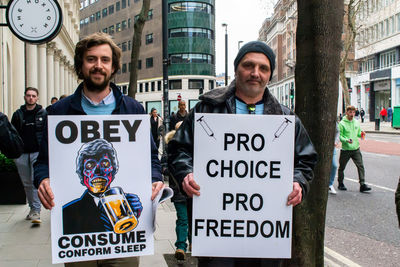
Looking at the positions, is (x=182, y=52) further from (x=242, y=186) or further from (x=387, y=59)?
(x=242, y=186)

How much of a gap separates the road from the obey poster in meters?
3.12

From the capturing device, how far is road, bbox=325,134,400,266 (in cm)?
522

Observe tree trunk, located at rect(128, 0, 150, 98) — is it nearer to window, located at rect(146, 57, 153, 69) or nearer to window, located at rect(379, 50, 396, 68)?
window, located at rect(379, 50, 396, 68)

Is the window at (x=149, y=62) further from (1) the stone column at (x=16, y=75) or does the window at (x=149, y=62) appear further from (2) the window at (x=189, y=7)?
(1) the stone column at (x=16, y=75)

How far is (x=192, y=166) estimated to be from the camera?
8.45 feet

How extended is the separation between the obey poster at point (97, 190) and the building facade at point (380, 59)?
4403cm

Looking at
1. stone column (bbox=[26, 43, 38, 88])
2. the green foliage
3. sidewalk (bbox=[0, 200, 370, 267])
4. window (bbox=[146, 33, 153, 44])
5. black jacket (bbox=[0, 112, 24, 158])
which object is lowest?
sidewalk (bbox=[0, 200, 370, 267])

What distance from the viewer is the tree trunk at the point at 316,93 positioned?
3.62 m

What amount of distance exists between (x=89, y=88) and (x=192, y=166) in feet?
2.62

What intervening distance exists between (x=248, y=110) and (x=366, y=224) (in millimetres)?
4747

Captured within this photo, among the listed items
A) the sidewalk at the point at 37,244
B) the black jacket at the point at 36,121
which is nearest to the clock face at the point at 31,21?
the black jacket at the point at 36,121

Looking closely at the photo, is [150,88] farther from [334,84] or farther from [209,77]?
[334,84]

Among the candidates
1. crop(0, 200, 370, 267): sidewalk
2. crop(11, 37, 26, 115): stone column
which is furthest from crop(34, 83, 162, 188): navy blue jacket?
crop(11, 37, 26, 115): stone column

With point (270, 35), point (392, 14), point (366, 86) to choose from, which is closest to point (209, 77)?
point (366, 86)
